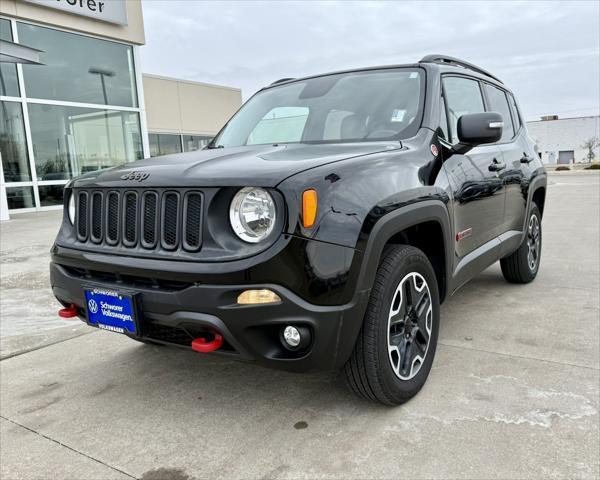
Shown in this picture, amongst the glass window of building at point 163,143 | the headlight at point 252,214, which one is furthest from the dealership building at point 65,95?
the headlight at point 252,214

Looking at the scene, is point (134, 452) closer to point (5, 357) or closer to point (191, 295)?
point (191, 295)

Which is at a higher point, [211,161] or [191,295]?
[211,161]

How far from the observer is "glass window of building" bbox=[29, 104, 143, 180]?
13.8m

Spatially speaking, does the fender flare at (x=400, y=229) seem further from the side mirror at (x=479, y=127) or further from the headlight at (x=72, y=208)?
the headlight at (x=72, y=208)

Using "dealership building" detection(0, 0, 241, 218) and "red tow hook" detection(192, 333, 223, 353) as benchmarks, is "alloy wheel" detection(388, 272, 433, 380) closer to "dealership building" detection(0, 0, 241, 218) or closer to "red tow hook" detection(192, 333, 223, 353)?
"red tow hook" detection(192, 333, 223, 353)

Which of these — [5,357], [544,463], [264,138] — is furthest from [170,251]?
[5,357]

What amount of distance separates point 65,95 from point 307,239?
1448cm

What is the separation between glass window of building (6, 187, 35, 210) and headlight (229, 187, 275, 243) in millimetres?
13073

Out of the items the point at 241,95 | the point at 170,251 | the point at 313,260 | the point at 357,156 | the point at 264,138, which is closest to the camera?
the point at 313,260

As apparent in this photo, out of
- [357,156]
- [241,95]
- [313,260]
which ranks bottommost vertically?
[313,260]

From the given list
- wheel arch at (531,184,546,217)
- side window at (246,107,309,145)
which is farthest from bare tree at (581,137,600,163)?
side window at (246,107,309,145)

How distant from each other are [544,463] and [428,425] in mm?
498

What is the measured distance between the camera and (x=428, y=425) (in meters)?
2.38

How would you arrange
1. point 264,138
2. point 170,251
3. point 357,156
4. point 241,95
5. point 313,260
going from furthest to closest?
point 241,95, point 264,138, point 357,156, point 170,251, point 313,260
